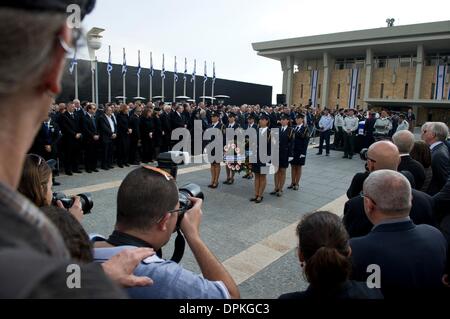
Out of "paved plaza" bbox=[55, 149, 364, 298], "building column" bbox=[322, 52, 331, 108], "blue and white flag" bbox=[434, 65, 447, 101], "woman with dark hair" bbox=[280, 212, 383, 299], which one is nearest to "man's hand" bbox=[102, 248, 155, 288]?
"woman with dark hair" bbox=[280, 212, 383, 299]

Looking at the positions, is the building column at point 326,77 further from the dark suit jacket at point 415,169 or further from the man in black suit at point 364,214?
the man in black suit at point 364,214

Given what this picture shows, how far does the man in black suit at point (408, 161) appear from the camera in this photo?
13.3 ft

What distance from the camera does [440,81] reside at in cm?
3195

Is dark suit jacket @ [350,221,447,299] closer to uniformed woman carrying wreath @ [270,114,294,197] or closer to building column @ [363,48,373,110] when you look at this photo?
uniformed woman carrying wreath @ [270,114,294,197]

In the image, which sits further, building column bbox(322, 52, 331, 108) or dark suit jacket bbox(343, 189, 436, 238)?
building column bbox(322, 52, 331, 108)

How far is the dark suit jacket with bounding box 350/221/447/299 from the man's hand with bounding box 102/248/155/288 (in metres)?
1.28

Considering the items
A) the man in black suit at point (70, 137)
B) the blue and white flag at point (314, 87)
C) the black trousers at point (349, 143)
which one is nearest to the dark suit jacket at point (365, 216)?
the man in black suit at point (70, 137)

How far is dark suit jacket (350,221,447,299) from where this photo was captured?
2.00 m

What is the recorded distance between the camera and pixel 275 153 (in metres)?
7.53

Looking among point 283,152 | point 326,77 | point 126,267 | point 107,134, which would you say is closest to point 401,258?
point 126,267

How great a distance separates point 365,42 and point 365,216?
36236 mm

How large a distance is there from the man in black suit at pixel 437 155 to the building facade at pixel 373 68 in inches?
1226
